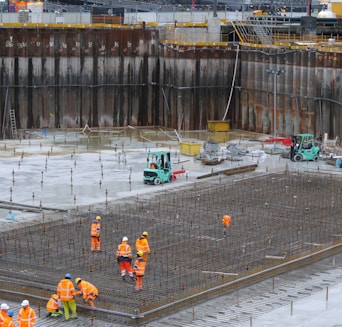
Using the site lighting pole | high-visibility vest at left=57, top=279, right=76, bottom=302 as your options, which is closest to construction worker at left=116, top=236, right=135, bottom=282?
high-visibility vest at left=57, top=279, right=76, bottom=302

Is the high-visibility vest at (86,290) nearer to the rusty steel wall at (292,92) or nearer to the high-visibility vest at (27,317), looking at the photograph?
the high-visibility vest at (27,317)

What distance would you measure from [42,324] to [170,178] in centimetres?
2072

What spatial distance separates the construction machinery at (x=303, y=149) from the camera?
54188 millimetres

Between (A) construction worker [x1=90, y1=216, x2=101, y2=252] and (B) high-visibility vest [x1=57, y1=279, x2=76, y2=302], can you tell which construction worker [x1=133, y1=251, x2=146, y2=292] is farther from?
(A) construction worker [x1=90, y1=216, x2=101, y2=252]

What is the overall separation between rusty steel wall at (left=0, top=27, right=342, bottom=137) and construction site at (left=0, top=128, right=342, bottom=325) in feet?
35.5

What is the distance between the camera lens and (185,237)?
126 ft

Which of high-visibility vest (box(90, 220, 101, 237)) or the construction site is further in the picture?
high-visibility vest (box(90, 220, 101, 237))

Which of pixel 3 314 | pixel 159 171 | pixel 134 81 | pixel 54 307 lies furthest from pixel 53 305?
pixel 134 81

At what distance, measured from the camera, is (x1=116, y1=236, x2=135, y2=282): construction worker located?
1249 inches

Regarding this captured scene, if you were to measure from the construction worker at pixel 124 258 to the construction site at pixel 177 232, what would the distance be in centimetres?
33

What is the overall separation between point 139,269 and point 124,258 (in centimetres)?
125

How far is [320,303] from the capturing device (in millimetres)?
30625

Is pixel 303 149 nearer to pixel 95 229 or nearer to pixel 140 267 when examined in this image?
pixel 95 229

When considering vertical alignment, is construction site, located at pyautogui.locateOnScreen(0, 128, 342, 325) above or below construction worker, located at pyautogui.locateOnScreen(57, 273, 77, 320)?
below
